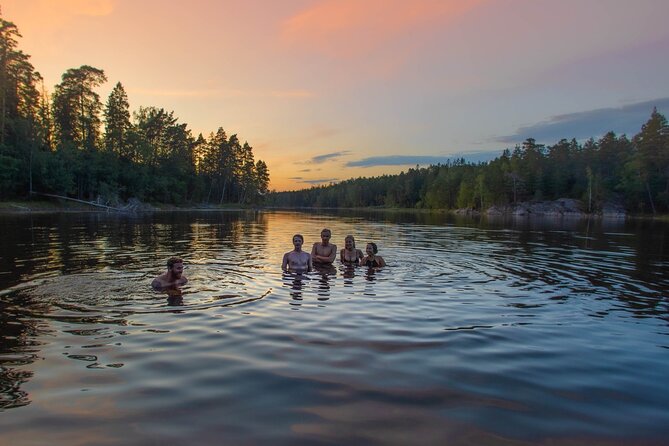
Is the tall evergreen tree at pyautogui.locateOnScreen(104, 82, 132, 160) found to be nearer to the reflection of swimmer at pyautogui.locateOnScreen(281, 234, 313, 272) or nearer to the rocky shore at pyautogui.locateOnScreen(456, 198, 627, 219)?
the reflection of swimmer at pyautogui.locateOnScreen(281, 234, 313, 272)

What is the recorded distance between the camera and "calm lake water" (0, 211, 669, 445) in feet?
14.9

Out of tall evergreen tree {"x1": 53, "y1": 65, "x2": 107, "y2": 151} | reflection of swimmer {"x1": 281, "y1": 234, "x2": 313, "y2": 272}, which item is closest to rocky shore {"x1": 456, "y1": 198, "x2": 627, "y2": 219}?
tall evergreen tree {"x1": 53, "y1": 65, "x2": 107, "y2": 151}

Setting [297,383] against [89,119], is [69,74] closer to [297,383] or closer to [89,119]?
[89,119]

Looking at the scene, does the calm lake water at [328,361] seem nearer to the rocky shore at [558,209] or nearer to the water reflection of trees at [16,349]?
the water reflection of trees at [16,349]

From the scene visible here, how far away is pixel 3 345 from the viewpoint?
271 inches

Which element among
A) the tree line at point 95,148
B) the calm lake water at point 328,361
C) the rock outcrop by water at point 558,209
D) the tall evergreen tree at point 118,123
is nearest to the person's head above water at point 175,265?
the calm lake water at point 328,361

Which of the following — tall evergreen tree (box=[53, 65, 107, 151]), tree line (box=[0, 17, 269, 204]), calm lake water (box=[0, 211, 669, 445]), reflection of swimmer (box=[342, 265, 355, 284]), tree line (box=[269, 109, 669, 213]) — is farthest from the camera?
tree line (box=[269, 109, 669, 213])

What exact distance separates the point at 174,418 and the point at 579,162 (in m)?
160

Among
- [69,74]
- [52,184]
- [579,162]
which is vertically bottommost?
[52,184]

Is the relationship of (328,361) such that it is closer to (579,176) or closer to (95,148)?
(95,148)

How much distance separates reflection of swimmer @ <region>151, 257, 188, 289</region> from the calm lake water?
0.39 m

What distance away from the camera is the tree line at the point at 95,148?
2494 inches

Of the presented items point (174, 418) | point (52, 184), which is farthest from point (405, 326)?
point (52, 184)

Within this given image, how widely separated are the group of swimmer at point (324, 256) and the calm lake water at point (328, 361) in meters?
1.81
